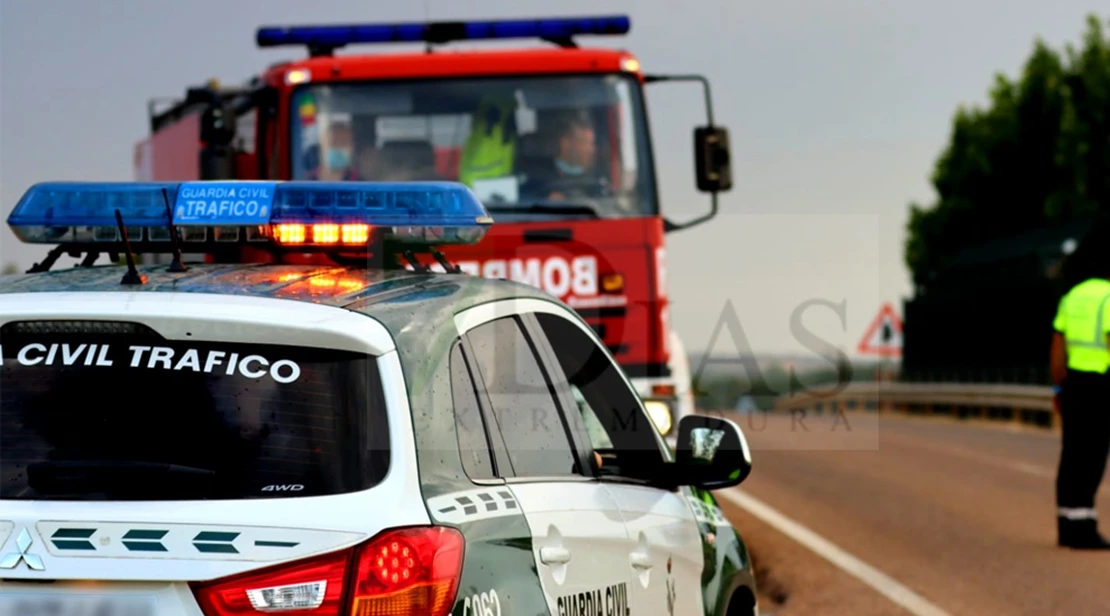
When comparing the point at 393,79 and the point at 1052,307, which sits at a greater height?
the point at 393,79

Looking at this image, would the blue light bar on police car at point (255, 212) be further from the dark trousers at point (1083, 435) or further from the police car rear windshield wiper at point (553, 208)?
the dark trousers at point (1083, 435)

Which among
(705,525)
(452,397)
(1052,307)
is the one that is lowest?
(1052,307)

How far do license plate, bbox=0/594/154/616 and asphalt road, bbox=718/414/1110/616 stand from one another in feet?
21.7

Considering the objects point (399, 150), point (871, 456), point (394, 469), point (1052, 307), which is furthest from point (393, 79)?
point (1052, 307)

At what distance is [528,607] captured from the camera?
13.1 feet

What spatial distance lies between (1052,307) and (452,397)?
43.2 metres

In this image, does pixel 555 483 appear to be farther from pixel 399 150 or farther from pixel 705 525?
pixel 399 150

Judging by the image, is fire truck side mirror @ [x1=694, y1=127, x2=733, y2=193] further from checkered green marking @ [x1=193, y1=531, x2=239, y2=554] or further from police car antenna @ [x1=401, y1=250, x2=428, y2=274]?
checkered green marking @ [x1=193, y1=531, x2=239, y2=554]

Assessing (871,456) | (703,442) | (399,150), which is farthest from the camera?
(871,456)

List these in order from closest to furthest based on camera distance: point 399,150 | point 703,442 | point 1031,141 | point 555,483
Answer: point 555,483 → point 703,442 → point 399,150 → point 1031,141

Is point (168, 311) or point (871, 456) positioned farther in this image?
point (871, 456)

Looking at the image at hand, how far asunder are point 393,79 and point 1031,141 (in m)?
58.1

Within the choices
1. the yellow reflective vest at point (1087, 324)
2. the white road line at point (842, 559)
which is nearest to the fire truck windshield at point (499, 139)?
the white road line at point (842, 559)

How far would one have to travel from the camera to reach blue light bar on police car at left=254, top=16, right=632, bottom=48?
43.7ft
